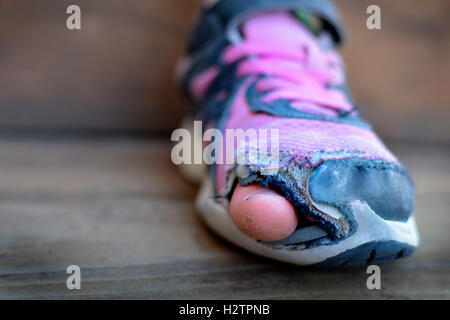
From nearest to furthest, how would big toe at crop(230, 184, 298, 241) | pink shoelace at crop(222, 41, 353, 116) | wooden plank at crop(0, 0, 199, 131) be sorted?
big toe at crop(230, 184, 298, 241), pink shoelace at crop(222, 41, 353, 116), wooden plank at crop(0, 0, 199, 131)

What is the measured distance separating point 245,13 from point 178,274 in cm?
33

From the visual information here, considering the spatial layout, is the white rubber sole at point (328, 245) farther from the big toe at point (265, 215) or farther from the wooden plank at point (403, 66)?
the wooden plank at point (403, 66)

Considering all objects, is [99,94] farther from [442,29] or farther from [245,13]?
[442,29]

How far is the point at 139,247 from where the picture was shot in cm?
41

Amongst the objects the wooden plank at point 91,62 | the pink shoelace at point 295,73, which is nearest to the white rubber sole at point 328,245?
the pink shoelace at point 295,73

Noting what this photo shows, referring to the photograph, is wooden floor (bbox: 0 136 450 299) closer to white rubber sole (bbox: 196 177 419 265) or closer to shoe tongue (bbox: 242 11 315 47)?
white rubber sole (bbox: 196 177 419 265)

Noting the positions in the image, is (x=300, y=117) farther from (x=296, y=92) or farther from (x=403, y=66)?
(x=403, y=66)

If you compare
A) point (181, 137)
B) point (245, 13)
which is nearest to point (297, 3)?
point (245, 13)

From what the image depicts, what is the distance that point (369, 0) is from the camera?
78 centimetres

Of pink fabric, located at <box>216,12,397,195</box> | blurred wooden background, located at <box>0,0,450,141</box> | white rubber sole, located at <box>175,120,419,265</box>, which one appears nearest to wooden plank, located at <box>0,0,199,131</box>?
blurred wooden background, located at <box>0,0,450,141</box>

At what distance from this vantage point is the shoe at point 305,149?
0.34m

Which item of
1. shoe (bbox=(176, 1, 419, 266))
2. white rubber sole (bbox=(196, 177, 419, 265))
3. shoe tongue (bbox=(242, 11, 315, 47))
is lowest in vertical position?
white rubber sole (bbox=(196, 177, 419, 265))

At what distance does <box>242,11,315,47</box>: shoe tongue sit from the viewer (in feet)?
1.75

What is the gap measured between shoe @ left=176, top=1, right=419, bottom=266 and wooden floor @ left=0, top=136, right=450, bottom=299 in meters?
0.02
